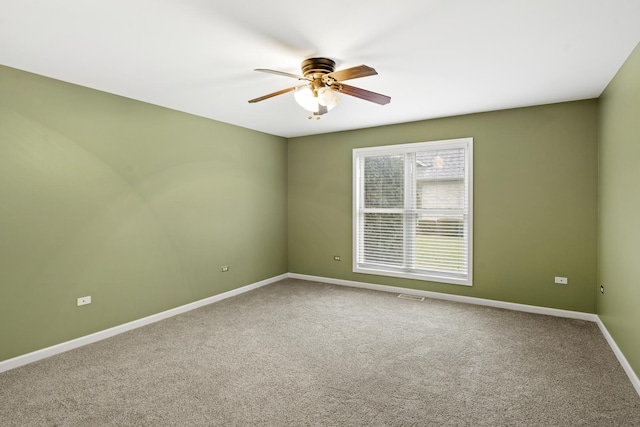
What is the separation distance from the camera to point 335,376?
2.71 metres

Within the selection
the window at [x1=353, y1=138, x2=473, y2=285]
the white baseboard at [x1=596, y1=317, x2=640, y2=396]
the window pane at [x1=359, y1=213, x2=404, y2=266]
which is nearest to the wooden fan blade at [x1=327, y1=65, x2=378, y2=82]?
the window at [x1=353, y1=138, x2=473, y2=285]

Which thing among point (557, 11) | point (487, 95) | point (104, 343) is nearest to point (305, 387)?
point (104, 343)

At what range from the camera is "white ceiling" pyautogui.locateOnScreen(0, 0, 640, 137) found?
2.03 metres

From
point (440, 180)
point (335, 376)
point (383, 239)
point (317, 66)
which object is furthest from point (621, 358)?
point (317, 66)

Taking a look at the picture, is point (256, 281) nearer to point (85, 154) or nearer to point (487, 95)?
point (85, 154)

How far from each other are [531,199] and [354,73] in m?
3.00

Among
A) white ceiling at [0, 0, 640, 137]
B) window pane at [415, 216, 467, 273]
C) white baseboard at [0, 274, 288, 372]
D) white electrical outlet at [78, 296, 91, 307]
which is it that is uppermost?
white ceiling at [0, 0, 640, 137]

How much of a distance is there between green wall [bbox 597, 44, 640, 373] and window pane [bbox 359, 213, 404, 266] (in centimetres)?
236

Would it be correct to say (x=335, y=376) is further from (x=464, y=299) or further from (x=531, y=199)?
(x=531, y=199)

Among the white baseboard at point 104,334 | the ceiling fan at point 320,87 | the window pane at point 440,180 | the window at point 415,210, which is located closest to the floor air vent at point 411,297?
the window at point 415,210

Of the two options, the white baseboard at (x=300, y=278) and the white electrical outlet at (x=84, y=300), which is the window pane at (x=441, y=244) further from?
the white electrical outlet at (x=84, y=300)

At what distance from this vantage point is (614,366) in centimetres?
281

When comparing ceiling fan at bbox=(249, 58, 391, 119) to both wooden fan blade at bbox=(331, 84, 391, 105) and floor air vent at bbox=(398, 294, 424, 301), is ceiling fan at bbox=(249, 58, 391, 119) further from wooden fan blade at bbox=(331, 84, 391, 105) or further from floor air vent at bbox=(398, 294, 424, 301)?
floor air vent at bbox=(398, 294, 424, 301)

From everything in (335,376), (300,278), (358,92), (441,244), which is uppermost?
(358,92)
